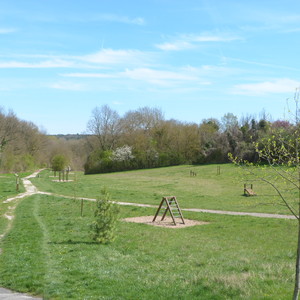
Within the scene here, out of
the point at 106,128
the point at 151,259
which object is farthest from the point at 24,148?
the point at 151,259

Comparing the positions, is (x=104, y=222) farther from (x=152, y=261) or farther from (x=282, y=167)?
(x=282, y=167)

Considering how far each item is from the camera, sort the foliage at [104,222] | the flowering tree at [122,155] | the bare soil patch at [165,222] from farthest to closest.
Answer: the flowering tree at [122,155] → the bare soil patch at [165,222] → the foliage at [104,222]

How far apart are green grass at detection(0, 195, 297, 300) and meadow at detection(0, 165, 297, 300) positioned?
0.02 metres

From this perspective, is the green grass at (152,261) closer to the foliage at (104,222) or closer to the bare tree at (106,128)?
the foliage at (104,222)

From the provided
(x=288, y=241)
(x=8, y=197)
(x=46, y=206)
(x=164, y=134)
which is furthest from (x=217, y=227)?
(x=164, y=134)

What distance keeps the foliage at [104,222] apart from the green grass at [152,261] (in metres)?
0.44

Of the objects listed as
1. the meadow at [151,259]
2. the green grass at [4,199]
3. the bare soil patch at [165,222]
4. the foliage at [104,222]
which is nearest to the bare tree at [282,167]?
the meadow at [151,259]

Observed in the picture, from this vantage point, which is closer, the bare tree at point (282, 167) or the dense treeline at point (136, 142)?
the bare tree at point (282, 167)

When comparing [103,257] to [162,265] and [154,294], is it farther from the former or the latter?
[154,294]

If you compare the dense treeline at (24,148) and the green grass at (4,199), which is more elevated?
the dense treeline at (24,148)

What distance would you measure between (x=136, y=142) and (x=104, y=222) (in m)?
66.5

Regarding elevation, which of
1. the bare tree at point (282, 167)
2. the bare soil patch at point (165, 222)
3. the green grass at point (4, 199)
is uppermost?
the bare tree at point (282, 167)

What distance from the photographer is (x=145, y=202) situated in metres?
30.3

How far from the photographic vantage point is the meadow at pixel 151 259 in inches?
327
